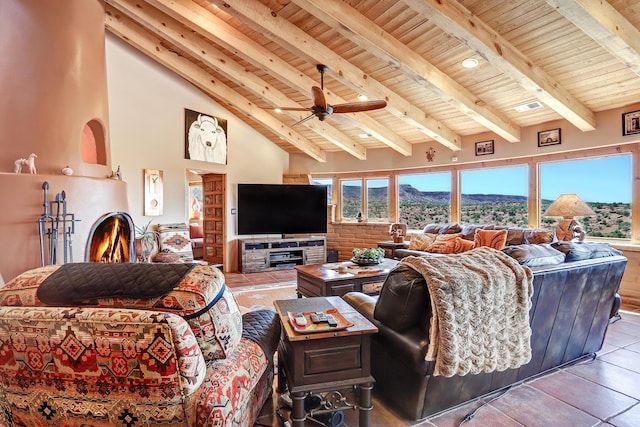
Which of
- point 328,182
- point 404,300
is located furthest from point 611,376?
point 328,182

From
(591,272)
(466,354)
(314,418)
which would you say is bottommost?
(314,418)

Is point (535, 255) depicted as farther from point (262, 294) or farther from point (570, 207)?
point (262, 294)

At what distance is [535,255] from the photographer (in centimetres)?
210

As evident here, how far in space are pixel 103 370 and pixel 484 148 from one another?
608cm

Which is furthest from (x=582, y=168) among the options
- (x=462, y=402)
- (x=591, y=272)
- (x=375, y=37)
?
(x=462, y=402)

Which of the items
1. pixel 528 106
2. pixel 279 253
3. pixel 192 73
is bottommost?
pixel 279 253

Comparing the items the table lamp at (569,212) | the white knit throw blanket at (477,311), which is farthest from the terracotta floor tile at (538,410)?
the table lamp at (569,212)

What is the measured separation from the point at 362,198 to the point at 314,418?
19.5ft

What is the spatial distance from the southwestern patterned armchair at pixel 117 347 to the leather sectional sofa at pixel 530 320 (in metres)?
0.94

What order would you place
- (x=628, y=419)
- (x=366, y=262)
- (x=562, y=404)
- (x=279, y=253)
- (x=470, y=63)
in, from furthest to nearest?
(x=279, y=253)
(x=366, y=262)
(x=470, y=63)
(x=562, y=404)
(x=628, y=419)

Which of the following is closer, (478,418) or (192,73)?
(478,418)

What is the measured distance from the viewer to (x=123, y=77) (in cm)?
496

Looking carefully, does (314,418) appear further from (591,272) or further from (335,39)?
(335,39)

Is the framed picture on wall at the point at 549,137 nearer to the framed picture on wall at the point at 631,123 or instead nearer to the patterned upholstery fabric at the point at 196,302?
the framed picture on wall at the point at 631,123
